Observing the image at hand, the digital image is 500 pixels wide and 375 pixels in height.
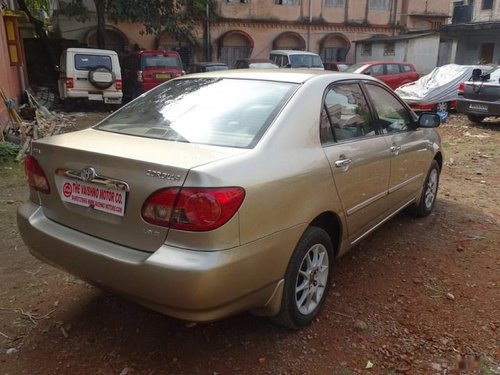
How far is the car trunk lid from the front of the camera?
220cm

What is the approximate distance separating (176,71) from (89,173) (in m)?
13.2

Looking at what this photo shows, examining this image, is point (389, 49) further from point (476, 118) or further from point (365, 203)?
point (365, 203)

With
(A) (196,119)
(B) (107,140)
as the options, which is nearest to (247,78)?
(A) (196,119)

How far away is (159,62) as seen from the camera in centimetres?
1495

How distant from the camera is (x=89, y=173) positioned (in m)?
2.37

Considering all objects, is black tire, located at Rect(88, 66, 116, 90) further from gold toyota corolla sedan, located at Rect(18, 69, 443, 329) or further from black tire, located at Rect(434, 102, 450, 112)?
gold toyota corolla sedan, located at Rect(18, 69, 443, 329)

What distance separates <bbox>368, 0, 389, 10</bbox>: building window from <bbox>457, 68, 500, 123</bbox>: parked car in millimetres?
18424

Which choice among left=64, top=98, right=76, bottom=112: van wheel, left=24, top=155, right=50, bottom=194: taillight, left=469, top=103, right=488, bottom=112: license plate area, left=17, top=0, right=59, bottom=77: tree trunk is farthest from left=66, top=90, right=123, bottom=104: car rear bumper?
left=24, top=155, right=50, bottom=194: taillight

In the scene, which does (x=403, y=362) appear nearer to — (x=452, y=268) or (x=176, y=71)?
(x=452, y=268)

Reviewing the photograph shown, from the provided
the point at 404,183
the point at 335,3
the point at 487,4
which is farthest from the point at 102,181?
the point at 487,4

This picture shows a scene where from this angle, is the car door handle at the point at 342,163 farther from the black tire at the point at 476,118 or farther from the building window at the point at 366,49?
the building window at the point at 366,49

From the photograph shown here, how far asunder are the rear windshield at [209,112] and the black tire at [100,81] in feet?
34.5

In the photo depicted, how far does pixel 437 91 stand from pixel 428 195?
907 cm

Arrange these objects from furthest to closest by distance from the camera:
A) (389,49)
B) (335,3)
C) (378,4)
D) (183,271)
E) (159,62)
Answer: (378,4) < (335,3) < (389,49) < (159,62) < (183,271)
